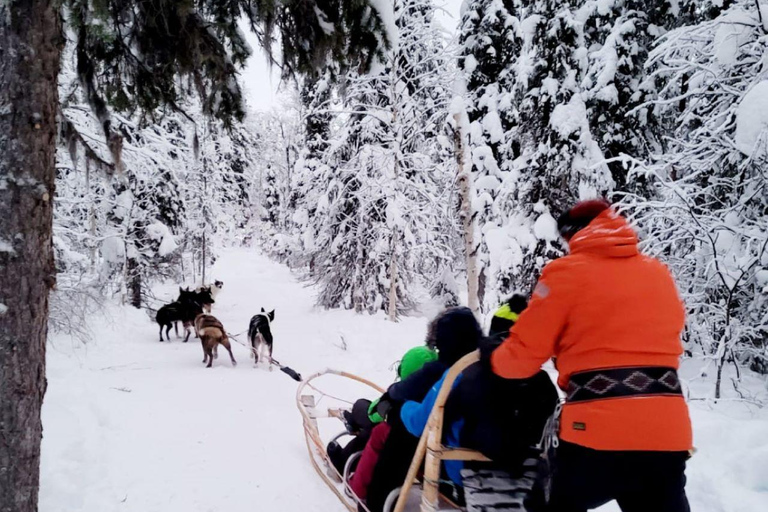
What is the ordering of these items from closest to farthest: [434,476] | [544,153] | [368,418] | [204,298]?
[434,476], [368,418], [544,153], [204,298]

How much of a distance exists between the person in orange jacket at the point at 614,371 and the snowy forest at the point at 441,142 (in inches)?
111

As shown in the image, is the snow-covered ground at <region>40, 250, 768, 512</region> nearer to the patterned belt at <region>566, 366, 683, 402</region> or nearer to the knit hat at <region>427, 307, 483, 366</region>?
the knit hat at <region>427, 307, 483, 366</region>

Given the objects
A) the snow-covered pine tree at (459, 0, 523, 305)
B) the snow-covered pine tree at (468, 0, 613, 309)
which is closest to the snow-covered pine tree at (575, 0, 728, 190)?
the snow-covered pine tree at (468, 0, 613, 309)

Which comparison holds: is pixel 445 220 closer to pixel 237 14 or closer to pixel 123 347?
pixel 123 347

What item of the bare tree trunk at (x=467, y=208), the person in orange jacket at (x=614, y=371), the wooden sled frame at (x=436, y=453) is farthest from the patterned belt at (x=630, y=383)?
the bare tree trunk at (x=467, y=208)

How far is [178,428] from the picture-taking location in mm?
5633

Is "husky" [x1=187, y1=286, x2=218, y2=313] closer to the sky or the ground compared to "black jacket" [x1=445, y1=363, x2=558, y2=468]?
closer to the ground

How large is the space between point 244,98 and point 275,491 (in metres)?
3.73

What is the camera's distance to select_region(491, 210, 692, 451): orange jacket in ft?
6.68

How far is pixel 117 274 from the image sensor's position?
16.0 m

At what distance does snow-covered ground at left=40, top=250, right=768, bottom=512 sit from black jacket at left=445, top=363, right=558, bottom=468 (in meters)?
1.66

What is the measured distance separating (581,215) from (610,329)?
624 mm

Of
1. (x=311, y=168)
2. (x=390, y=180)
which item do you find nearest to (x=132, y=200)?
(x=311, y=168)

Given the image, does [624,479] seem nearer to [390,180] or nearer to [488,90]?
[390,180]
